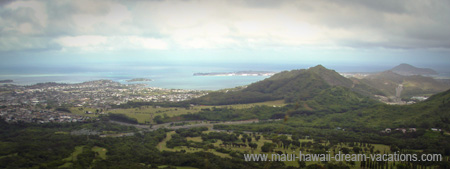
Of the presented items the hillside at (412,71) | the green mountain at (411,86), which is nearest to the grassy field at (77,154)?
the green mountain at (411,86)

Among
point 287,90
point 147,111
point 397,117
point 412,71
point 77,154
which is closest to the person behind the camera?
point 77,154

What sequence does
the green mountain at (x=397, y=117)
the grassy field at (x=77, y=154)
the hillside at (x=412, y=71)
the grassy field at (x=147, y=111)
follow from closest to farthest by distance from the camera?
the grassy field at (x=77, y=154) → the green mountain at (x=397, y=117) → the grassy field at (x=147, y=111) → the hillside at (x=412, y=71)

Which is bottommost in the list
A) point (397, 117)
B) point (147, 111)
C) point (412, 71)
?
point (147, 111)

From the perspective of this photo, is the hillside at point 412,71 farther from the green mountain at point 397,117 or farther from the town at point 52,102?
the town at point 52,102

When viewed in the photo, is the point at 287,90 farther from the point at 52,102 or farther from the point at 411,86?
the point at 52,102

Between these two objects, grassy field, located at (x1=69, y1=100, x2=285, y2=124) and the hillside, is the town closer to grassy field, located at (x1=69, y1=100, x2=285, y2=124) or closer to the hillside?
grassy field, located at (x1=69, y1=100, x2=285, y2=124)

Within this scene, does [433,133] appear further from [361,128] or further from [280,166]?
[280,166]

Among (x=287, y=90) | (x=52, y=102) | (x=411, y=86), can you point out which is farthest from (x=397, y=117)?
(x=52, y=102)

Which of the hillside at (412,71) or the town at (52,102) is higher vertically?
the hillside at (412,71)

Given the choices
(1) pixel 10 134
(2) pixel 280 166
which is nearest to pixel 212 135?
(2) pixel 280 166
